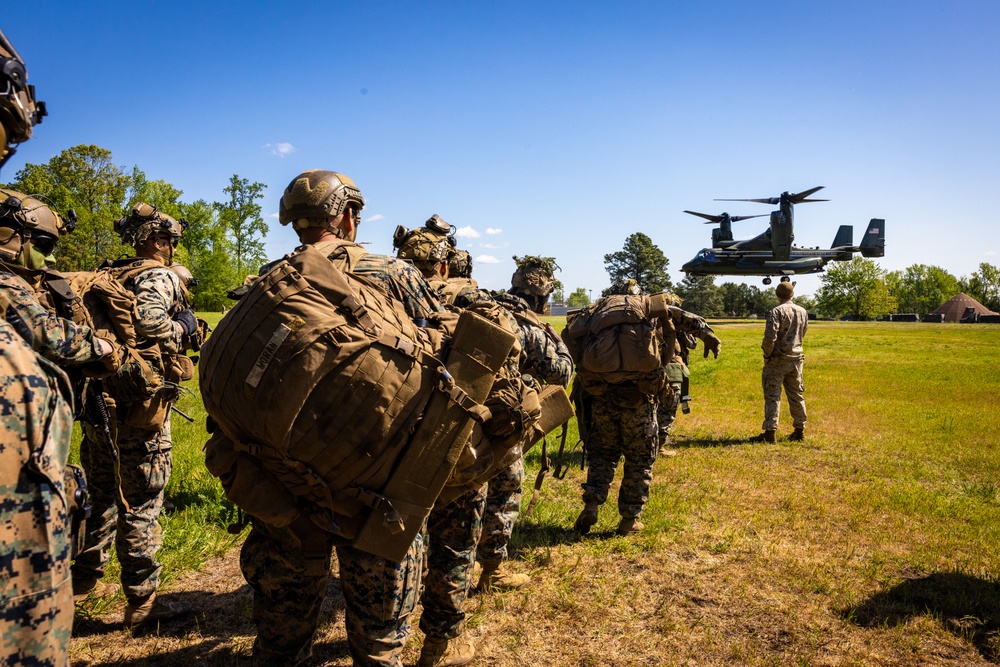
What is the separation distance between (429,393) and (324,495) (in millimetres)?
554

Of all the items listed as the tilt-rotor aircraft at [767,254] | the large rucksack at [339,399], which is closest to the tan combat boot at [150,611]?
the large rucksack at [339,399]

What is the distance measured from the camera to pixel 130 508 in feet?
12.4

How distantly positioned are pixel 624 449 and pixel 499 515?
172cm

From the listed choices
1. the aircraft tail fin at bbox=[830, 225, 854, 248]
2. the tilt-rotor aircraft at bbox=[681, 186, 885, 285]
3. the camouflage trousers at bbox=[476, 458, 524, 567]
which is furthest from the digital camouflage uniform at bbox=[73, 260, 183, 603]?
the aircraft tail fin at bbox=[830, 225, 854, 248]

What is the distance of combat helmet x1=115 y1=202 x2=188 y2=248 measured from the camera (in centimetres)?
430

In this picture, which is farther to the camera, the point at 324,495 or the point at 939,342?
the point at 939,342

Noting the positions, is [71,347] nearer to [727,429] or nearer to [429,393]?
[429,393]

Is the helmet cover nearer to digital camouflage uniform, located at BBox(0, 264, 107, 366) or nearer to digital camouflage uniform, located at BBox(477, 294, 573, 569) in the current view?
digital camouflage uniform, located at BBox(477, 294, 573, 569)

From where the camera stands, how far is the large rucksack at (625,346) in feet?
16.8

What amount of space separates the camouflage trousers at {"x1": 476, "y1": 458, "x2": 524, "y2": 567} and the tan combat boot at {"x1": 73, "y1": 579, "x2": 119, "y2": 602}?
104 inches

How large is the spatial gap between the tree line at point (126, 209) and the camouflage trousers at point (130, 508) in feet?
105

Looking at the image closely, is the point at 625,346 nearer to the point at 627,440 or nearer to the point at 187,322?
the point at 627,440

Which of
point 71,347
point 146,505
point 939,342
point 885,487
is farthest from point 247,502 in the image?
point 939,342

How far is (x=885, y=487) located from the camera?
7152 mm
